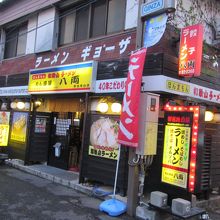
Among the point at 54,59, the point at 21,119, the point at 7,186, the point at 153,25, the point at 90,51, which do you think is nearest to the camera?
the point at 153,25

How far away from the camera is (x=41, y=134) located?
1335 centimetres

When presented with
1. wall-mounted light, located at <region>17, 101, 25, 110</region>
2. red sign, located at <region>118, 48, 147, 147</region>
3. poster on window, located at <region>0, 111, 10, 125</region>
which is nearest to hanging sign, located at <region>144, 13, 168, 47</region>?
red sign, located at <region>118, 48, 147, 147</region>

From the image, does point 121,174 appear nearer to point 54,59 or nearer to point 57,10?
point 54,59

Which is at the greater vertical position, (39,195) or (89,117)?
(89,117)

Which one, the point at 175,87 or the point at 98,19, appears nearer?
the point at 175,87

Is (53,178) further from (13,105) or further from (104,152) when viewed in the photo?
(13,105)

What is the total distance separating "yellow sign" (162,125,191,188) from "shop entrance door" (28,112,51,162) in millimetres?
6628

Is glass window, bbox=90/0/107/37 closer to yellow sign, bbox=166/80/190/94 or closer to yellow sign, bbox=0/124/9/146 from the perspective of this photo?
yellow sign, bbox=166/80/190/94

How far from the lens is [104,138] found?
32.8 ft

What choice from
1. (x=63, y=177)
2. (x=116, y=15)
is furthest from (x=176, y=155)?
(x=116, y=15)

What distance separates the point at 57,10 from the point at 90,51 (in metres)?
3.04

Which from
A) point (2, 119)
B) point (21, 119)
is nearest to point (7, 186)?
point (21, 119)

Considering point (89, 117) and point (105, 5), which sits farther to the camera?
point (105, 5)

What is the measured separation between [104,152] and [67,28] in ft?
18.1
